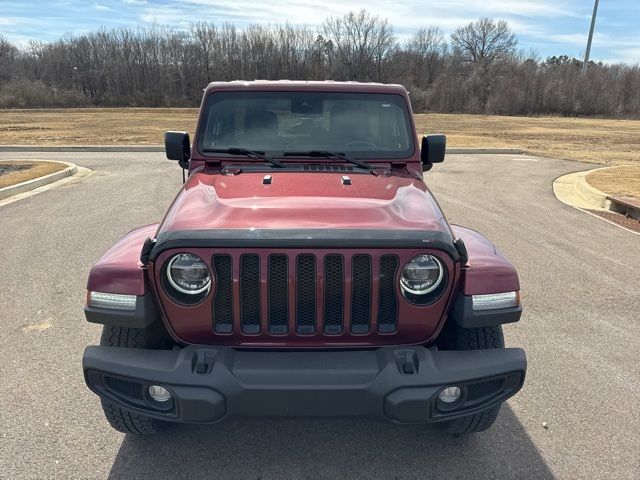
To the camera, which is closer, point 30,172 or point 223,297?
point 223,297

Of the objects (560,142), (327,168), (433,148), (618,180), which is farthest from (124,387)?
(560,142)

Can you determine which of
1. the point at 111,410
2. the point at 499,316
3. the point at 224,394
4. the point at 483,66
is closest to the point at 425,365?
the point at 499,316

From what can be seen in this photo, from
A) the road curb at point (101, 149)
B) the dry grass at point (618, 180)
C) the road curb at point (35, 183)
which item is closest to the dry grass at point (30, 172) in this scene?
the road curb at point (35, 183)

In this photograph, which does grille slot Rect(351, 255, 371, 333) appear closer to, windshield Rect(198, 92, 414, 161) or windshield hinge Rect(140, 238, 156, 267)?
windshield hinge Rect(140, 238, 156, 267)

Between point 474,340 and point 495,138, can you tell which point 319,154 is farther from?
point 495,138

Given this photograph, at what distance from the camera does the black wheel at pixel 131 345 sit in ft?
7.96

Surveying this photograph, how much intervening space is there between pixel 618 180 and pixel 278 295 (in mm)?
12502

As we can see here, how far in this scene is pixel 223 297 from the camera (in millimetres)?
2242

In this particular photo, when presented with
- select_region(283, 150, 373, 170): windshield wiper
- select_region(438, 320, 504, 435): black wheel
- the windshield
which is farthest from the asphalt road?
the windshield

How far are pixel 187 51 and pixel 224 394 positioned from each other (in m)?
71.3

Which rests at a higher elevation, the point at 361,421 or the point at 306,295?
the point at 306,295

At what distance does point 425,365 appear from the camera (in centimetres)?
215

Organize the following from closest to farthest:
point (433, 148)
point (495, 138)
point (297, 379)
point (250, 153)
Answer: point (297, 379)
point (250, 153)
point (433, 148)
point (495, 138)

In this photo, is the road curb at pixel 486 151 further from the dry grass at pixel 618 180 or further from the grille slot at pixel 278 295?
the grille slot at pixel 278 295
